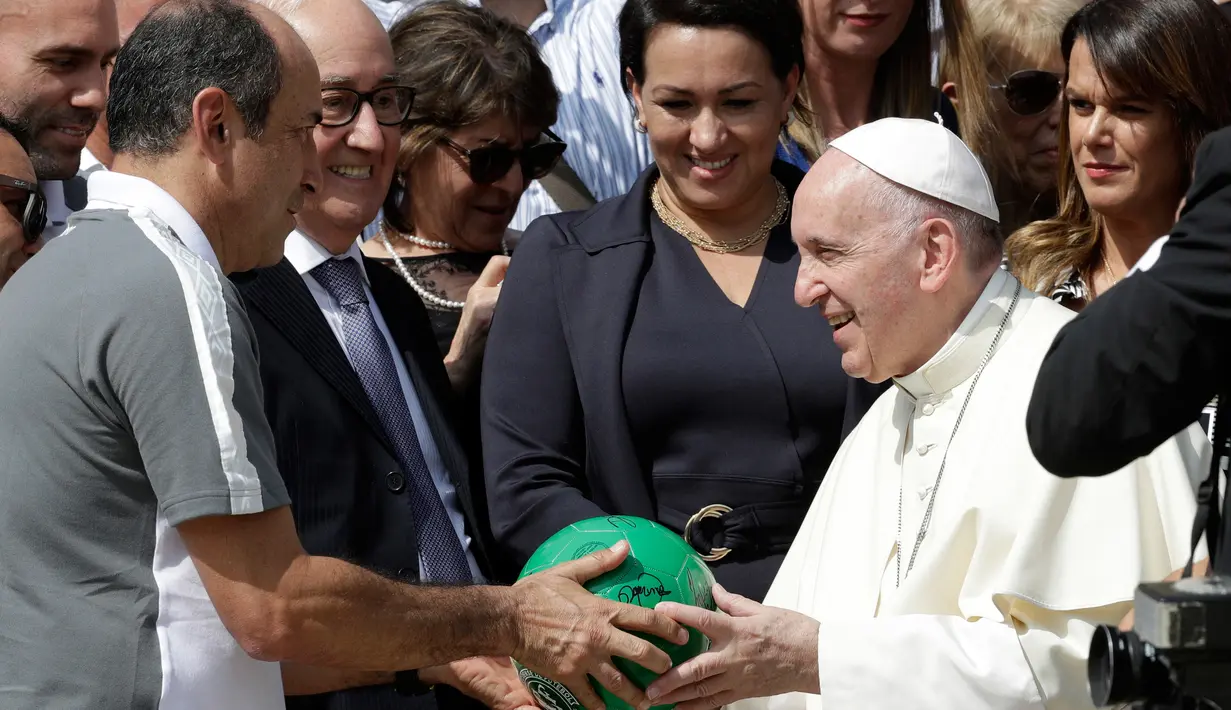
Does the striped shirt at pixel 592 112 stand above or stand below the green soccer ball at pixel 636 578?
above

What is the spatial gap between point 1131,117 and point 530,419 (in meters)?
2.16

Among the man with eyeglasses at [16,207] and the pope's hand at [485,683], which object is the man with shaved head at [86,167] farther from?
the pope's hand at [485,683]

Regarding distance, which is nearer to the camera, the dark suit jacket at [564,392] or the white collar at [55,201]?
the dark suit jacket at [564,392]

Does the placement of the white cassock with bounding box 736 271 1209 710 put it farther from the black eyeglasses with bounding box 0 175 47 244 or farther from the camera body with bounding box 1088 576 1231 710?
the black eyeglasses with bounding box 0 175 47 244

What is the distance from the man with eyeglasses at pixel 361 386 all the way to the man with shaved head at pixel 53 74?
0.80 meters

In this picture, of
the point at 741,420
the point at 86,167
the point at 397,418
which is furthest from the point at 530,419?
the point at 86,167

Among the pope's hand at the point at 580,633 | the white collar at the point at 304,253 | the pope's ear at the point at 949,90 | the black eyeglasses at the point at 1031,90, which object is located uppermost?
the black eyeglasses at the point at 1031,90

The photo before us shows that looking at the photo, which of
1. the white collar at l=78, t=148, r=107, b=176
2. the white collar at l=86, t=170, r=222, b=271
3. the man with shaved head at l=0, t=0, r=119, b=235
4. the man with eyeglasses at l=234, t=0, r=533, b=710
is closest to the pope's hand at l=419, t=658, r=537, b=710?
the man with eyeglasses at l=234, t=0, r=533, b=710

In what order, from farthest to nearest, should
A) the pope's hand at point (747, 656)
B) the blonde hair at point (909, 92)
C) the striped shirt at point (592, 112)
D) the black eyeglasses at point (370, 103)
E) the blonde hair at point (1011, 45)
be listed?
the striped shirt at point (592, 112) → the blonde hair at point (1011, 45) → the blonde hair at point (909, 92) → the black eyeglasses at point (370, 103) → the pope's hand at point (747, 656)

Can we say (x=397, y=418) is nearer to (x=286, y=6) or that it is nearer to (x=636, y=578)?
(x=636, y=578)

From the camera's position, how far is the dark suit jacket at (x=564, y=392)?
4.61 m

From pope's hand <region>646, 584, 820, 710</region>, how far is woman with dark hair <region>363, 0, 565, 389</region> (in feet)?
5.92

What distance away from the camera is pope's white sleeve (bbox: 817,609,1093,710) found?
3.66m
